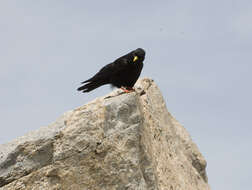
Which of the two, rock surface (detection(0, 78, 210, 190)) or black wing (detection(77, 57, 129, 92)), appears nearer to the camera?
rock surface (detection(0, 78, 210, 190))

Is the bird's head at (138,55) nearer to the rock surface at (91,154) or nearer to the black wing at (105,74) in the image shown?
the black wing at (105,74)

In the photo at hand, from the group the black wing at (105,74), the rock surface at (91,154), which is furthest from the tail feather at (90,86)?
the rock surface at (91,154)

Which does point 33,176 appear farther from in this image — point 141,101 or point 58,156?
point 141,101

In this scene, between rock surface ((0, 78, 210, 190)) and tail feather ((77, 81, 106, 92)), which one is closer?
rock surface ((0, 78, 210, 190))

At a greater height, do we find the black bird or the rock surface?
the black bird

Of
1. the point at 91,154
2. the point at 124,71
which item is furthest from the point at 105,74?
the point at 91,154

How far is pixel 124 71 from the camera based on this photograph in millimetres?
11750

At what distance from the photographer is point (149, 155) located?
8.24 m

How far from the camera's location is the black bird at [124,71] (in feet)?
38.0

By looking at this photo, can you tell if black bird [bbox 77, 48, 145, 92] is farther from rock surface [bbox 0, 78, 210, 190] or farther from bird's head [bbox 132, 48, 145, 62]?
rock surface [bbox 0, 78, 210, 190]

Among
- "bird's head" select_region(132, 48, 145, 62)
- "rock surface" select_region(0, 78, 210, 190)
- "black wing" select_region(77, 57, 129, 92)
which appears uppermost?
"bird's head" select_region(132, 48, 145, 62)

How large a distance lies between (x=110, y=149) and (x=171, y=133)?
321 cm

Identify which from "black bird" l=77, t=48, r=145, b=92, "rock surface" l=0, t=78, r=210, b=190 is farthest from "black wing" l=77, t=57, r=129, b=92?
"rock surface" l=0, t=78, r=210, b=190

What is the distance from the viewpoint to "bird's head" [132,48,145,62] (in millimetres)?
11745
